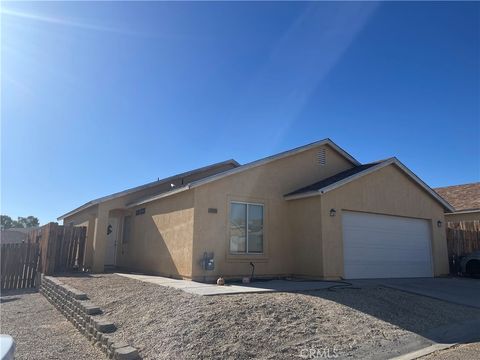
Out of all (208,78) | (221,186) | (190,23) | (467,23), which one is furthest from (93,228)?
(467,23)

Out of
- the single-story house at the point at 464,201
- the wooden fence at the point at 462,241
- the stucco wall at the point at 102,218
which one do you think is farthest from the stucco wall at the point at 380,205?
the stucco wall at the point at 102,218

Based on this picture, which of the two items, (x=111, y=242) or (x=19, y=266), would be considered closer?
(x=19, y=266)

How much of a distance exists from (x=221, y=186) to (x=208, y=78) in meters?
3.61

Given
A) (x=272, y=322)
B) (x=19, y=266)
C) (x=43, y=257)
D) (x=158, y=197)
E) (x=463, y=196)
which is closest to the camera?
(x=272, y=322)

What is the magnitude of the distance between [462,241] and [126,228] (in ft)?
51.6

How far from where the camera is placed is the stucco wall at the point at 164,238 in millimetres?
12031

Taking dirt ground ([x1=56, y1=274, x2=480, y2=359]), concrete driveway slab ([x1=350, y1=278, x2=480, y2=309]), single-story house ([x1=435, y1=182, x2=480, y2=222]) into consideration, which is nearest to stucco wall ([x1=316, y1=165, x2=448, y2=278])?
concrete driveway slab ([x1=350, y1=278, x2=480, y2=309])

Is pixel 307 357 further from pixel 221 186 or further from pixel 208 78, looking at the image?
pixel 208 78

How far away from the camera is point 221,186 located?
12289 millimetres

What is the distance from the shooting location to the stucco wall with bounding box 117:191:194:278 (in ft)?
39.5

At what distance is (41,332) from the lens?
7891mm

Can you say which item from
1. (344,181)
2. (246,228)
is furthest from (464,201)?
(246,228)

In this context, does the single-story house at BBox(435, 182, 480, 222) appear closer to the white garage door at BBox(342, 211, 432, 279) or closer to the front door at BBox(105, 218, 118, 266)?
the white garage door at BBox(342, 211, 432, 279)

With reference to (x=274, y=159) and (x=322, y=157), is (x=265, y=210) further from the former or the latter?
(x=322, y=157)
